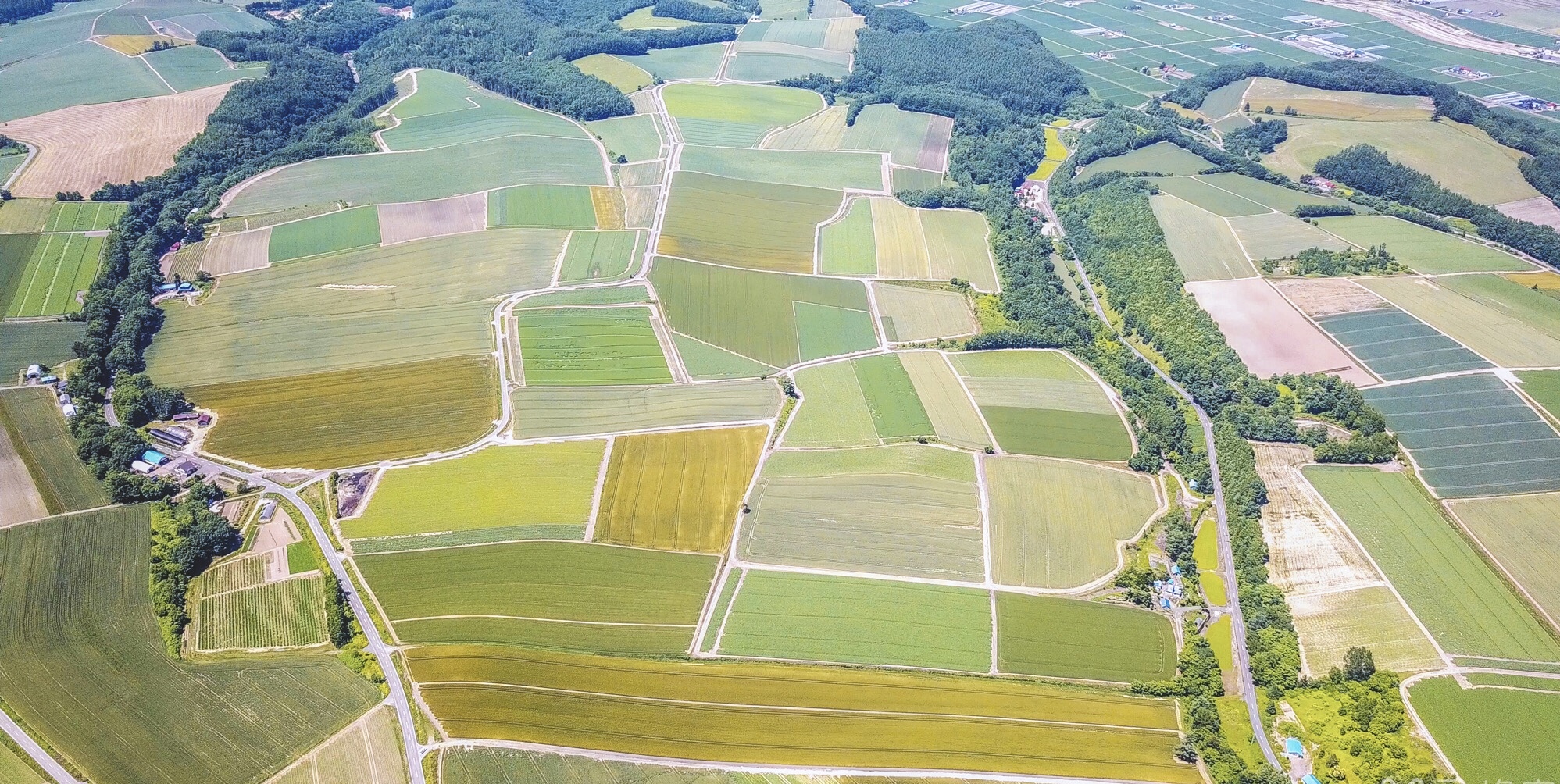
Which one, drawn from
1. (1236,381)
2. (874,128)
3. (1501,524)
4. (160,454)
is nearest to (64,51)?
(160,454)

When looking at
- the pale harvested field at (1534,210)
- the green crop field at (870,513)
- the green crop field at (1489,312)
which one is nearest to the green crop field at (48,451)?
the green crop field at (870,513)

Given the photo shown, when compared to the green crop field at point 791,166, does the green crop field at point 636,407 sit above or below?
below

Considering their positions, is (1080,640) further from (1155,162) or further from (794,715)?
(1155,162)

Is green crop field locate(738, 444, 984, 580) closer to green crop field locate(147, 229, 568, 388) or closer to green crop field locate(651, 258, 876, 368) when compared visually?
green crop field locate(651, 258, 876, 368)

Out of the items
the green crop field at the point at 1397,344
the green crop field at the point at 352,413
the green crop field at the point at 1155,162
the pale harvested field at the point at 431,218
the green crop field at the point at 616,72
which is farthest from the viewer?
the green crop field at the point at 616,72

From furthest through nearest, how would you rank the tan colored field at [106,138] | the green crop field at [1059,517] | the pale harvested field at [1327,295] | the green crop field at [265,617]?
the tan colored field at [106,138]
the pale harvested field at [1327,295]
the green crop field at [1059,517]
the green crop field at [265,617]

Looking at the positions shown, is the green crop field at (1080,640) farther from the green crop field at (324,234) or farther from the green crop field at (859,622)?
the green crop field at (324,234)

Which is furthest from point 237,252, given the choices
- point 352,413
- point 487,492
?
point 487,492

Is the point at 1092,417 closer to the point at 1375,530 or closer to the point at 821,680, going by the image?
the point at 1375,530
